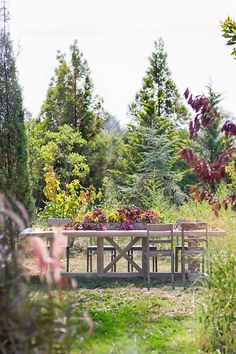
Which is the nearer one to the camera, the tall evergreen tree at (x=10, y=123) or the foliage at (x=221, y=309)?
the foliage at (x=221, y=309)

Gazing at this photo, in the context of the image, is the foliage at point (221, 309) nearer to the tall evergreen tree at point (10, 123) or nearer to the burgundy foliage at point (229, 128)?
the burgundy foliage at point (229, 128)

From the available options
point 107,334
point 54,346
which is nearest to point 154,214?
point 107,334

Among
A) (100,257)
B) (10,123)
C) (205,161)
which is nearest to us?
(205,161)

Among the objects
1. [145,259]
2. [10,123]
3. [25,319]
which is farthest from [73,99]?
[25,319]

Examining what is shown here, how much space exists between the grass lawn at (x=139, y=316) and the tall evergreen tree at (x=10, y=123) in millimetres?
3580

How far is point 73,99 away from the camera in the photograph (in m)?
18.7

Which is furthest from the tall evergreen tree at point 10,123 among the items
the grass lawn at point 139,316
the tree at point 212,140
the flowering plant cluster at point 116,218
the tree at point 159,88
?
the tree at point 212,140

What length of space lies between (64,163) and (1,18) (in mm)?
5730

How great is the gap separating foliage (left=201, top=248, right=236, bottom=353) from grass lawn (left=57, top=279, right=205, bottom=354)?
149 mm

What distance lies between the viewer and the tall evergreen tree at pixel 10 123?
11406 mm

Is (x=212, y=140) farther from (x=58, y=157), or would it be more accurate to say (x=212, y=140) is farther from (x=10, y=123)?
(x=10, y=123)

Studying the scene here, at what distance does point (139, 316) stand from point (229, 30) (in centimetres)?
299

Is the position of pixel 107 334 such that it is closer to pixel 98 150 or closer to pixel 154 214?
pixel 154 214

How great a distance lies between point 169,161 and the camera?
59.6ft
